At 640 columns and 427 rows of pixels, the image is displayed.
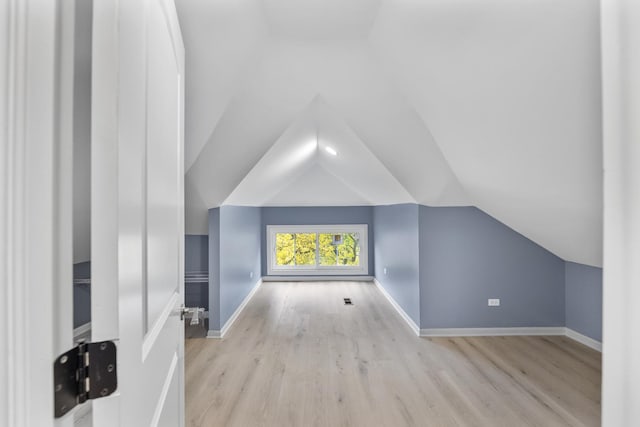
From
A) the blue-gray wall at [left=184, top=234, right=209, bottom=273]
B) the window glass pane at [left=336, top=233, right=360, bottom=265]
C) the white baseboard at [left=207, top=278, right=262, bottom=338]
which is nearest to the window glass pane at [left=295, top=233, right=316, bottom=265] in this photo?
the window glass pane at [left=336, top=233, right=360, bottom=265]

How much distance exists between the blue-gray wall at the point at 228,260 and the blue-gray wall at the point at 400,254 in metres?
2.36

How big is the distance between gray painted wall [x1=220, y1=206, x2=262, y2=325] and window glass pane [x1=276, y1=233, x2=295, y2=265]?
2.77 feet

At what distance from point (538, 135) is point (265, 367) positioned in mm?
2832

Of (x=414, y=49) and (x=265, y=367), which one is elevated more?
(x=414, y=49)

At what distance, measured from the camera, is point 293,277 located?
284 inches

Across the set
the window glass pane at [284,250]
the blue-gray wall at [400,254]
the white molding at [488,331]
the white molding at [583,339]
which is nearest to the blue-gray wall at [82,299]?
the blue-gray wall at [400,254]

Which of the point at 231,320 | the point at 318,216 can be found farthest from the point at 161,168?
the point at 318,216

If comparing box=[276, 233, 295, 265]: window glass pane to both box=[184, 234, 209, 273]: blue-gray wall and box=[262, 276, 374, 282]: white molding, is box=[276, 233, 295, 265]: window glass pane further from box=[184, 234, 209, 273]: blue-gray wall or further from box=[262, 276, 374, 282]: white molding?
box=[184, 234, 209, 273]: blue-gray wall

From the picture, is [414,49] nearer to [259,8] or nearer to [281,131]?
[259,8]

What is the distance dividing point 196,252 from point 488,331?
13.0 ft

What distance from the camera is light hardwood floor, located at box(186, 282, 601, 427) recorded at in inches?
93.0

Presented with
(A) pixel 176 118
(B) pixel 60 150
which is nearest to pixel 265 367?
(A) pixel 176 118
